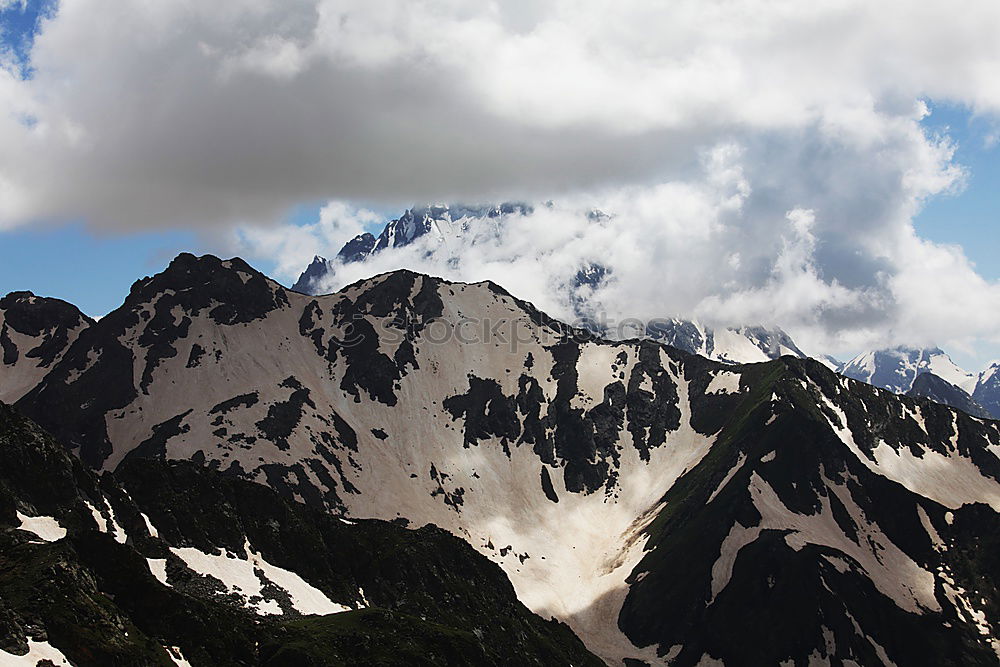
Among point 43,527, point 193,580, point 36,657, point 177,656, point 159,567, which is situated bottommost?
point 36,657

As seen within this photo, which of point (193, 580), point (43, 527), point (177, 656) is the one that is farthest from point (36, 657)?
point (193, 580)

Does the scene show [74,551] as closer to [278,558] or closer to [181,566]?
[181,566]

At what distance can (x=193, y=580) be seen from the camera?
138 meters

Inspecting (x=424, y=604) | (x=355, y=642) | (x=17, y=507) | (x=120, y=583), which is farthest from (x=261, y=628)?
(x=424, y=604)

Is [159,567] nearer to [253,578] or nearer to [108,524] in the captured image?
[108,524]

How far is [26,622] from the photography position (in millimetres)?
79375

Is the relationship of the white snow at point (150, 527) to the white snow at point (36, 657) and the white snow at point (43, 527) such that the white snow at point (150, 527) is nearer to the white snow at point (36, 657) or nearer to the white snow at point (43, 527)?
the white snow at point (43, 527)

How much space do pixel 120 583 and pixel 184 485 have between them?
68912mm

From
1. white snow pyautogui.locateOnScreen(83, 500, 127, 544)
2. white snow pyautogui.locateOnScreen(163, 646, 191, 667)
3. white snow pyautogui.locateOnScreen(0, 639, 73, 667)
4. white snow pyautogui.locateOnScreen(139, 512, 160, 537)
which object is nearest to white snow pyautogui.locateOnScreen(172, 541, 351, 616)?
white snow pyautogui.locateOnScreen(139, 512, 160, 537)

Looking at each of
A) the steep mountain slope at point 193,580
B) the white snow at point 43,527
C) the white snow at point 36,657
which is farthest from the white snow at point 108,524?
the white snow at point 36,657

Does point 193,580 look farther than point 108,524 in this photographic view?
No

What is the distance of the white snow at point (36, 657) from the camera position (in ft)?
238

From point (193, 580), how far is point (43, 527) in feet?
80.1

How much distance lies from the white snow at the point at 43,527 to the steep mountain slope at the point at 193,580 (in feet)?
1.02
